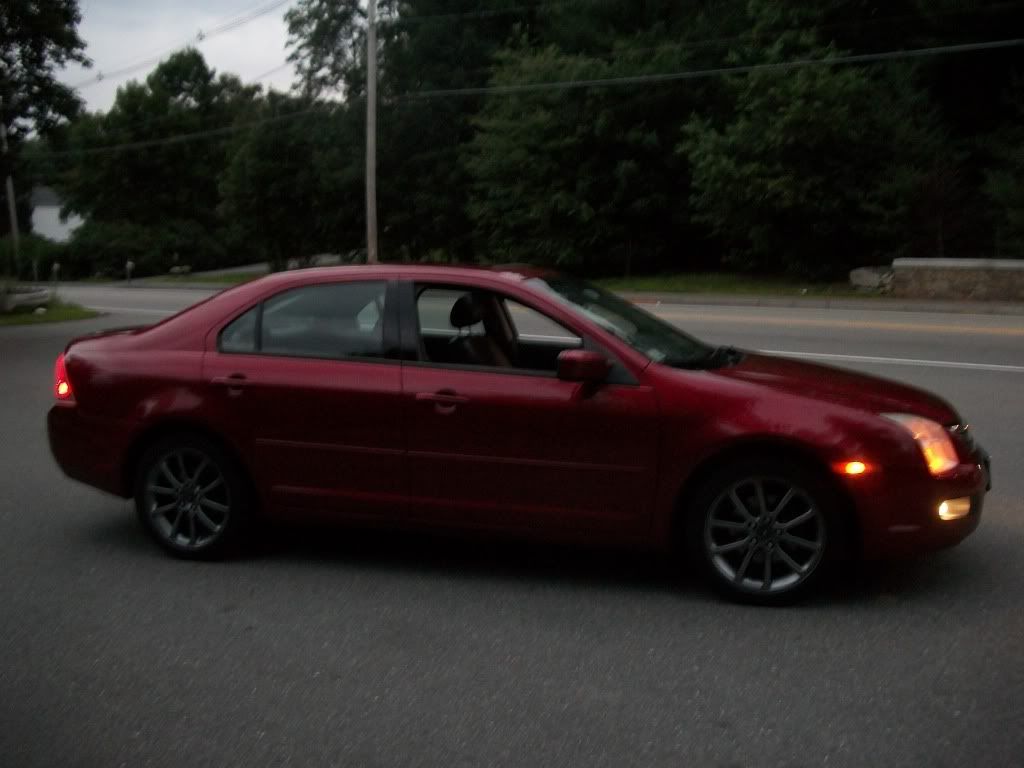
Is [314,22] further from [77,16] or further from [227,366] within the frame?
[227,366]

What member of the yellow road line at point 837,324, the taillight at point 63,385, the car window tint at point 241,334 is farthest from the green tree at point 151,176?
the car window tint at point 241,334

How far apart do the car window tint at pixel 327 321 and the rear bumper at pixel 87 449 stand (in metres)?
0.93

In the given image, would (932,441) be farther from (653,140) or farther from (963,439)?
(653,140)

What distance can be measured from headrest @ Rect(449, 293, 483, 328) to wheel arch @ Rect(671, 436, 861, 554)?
135cm

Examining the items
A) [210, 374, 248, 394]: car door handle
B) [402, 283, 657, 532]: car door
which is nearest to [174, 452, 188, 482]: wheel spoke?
[210, 374, 248, 394]: car door handle

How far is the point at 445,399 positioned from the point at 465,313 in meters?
0.54

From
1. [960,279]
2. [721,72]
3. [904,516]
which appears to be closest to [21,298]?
[721,72]

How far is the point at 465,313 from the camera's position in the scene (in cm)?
623

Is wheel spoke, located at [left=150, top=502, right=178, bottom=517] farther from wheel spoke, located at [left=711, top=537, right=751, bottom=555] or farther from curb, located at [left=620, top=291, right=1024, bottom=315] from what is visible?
curb, located at [left=620, top=291, right=1024, bottom=315]

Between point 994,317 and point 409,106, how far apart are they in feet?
100

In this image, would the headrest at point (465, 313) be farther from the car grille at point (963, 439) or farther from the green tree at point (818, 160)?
the green tree at point (818, 160)

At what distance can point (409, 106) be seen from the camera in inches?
1918

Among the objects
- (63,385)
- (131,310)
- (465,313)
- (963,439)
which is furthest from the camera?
(131,310)

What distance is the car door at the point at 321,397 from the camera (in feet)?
19.8
